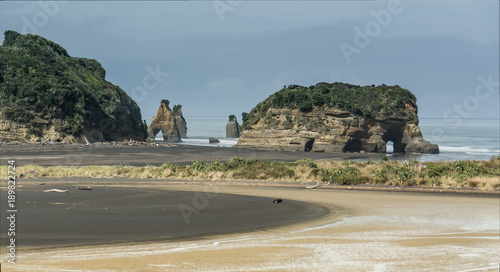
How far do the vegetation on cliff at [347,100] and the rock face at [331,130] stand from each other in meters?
0.43

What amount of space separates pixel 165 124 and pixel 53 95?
6076 cm

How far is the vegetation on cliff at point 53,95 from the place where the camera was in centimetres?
8781

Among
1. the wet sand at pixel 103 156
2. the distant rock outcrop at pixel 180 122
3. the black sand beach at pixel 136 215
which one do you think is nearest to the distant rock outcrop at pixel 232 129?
the distant rock outcrop at pixel 180 122

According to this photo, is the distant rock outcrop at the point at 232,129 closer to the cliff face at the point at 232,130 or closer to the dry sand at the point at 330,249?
the cliff face at the point at 232,130

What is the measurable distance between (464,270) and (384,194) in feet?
54.0

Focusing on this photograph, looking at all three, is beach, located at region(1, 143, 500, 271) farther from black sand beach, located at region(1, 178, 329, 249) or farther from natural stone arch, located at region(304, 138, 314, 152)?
natural stone arch, located at region(304, 138, 314, 152)

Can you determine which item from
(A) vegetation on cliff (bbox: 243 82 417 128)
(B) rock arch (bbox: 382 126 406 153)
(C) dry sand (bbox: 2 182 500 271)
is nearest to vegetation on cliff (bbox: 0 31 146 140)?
(A) vegetation on cliff (bbox: 243 82 417 128)

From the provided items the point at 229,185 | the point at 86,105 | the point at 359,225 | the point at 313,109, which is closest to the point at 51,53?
the point at 86,105

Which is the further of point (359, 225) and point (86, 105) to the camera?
point (86, 105)

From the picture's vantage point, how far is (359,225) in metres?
17.5

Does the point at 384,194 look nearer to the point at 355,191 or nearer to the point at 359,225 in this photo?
the point at 355,191

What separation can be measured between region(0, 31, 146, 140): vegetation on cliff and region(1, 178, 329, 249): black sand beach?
6702cm

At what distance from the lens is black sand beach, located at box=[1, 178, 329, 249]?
14.9 meters

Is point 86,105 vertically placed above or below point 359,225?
above
